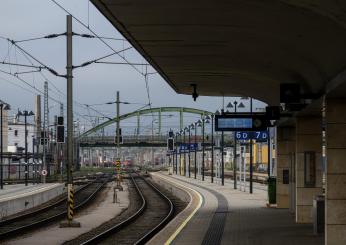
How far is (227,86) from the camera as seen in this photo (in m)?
19.5

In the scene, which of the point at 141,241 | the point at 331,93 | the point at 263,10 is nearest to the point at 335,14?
the point at 263,10

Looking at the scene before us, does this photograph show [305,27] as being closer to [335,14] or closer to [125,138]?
[335,14]

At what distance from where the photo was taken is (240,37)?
11469mm

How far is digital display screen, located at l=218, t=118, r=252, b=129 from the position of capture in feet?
62.4

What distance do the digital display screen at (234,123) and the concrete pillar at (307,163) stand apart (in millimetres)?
1338

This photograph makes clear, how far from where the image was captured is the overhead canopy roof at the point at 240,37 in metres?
9.30

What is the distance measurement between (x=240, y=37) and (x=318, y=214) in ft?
21.4

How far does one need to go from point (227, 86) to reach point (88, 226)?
9.10 metres

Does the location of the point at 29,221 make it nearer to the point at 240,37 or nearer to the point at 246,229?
the point at 246,229

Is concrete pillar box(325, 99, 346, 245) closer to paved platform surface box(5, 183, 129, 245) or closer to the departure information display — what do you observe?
the departure information display

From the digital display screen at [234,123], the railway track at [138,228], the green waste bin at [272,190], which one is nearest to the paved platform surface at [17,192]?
the railway track at [138,228]

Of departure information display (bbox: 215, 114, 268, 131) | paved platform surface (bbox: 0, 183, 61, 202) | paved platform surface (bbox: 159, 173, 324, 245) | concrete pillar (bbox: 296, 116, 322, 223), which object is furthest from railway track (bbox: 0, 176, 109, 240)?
concrete pillar (bbox: 296, 116, 322, 223)

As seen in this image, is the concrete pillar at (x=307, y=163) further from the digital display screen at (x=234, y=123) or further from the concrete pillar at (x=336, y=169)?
the concrete pillar at (x=336, y=169)

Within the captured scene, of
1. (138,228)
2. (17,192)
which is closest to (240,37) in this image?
(138,228)
